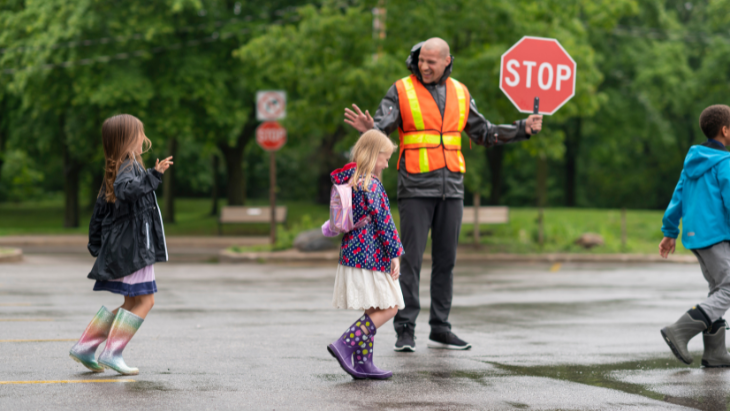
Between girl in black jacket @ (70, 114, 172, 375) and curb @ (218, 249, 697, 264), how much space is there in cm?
1065

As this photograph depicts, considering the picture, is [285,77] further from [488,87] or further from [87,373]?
[87,373]

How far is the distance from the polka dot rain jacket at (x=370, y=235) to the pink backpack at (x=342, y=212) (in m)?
0.04

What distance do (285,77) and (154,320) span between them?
12505mm

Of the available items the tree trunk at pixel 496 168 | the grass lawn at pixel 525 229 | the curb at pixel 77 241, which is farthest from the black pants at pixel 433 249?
the tree trunk at pixel 496 168

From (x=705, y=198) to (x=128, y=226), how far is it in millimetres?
3898

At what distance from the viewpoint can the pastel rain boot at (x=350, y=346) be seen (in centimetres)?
508

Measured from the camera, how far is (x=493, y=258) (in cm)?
1670

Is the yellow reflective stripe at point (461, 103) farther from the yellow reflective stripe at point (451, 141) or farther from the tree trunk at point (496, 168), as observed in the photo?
the tree trunk at point (496, 168)

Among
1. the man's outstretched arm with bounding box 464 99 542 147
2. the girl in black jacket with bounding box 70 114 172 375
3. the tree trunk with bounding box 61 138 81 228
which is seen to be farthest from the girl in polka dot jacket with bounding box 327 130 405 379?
the tree trunk with bounding box 61 138 81 228

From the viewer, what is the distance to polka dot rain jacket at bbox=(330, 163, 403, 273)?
5.12m

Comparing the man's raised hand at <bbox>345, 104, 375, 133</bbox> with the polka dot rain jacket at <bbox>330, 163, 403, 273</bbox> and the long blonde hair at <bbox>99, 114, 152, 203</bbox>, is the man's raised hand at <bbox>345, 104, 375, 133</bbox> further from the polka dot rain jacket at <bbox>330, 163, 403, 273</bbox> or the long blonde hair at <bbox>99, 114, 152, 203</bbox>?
the long blonde hair at <bbox>99, 114, 152, 203</bbox>

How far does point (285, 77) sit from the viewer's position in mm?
19594

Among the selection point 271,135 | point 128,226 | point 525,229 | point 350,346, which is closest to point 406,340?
point 350,346

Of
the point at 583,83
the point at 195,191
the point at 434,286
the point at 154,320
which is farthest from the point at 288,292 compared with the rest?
the point at 195,191
